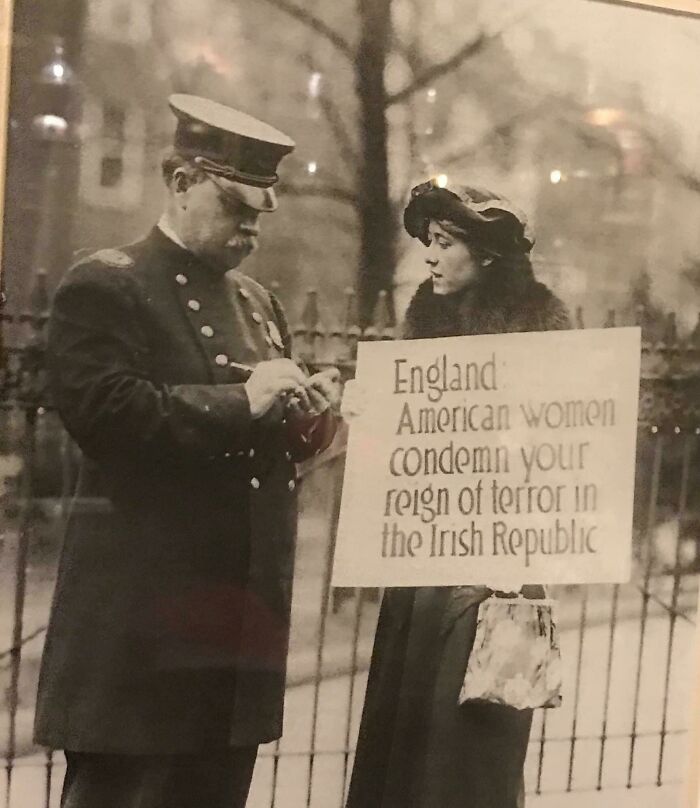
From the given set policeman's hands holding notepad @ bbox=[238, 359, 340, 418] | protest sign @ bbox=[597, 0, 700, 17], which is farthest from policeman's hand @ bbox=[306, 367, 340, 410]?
protest sign @ bbox=[597, 0, 700, 17]

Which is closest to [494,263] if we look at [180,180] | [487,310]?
[487,310]

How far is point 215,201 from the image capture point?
0.63 meters

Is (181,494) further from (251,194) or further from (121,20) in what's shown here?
(121,20)

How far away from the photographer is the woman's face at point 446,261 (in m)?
0.66

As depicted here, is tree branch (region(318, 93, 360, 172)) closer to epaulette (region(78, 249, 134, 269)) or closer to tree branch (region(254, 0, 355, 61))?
tree branch (region(254, 0, 355, 61))

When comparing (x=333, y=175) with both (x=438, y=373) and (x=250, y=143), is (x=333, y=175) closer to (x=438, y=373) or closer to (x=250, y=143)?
(x=250, y=143)

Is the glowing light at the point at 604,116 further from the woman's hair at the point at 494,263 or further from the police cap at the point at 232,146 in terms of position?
the police cap at the point at 232,146

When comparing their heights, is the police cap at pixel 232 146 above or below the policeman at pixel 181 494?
above

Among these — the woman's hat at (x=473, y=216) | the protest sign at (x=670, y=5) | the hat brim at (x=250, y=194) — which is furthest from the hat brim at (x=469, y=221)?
the protest sign at (x=670, y=5)

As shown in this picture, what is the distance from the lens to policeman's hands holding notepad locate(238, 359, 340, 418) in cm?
63

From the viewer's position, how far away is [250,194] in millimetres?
630

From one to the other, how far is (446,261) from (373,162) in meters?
0.10

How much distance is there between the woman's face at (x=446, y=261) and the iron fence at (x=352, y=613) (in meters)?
0.05

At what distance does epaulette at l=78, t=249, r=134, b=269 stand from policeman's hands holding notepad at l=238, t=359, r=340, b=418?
12 centimetres
